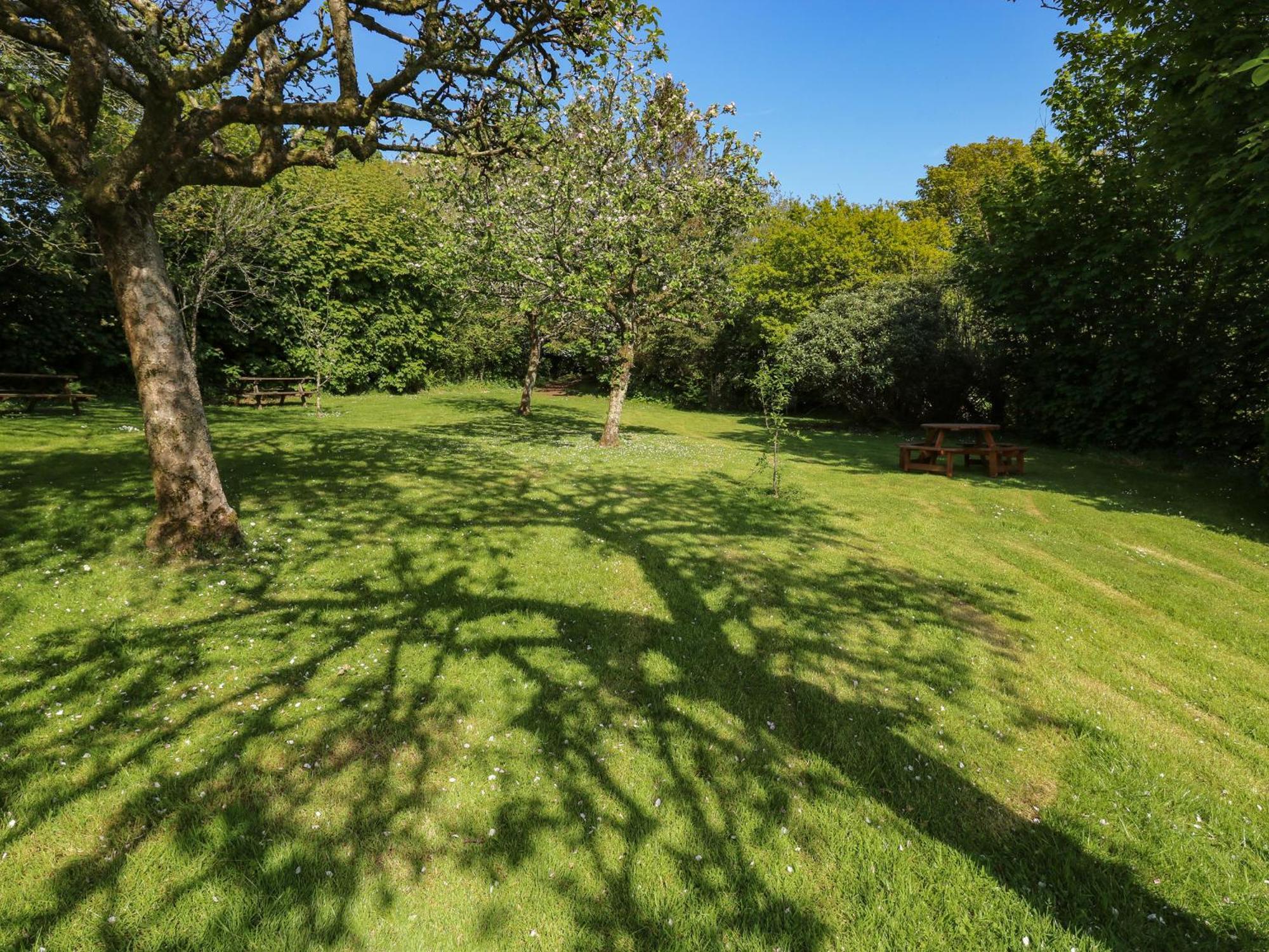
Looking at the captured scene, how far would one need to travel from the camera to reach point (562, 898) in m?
2.89

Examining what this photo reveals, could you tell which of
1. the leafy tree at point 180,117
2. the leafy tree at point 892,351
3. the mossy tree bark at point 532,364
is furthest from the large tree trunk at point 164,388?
the leafy tree at point 892,351

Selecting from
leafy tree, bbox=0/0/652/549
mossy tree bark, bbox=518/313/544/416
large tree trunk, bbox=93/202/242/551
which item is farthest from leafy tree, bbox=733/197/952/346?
large tree trunk, bbox=93/202/242/551

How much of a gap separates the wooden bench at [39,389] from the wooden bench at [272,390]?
5.05 m

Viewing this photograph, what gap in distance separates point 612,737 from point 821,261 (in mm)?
32813

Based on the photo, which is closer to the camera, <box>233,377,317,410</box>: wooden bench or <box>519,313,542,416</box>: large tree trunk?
<box>233,377,317,410</box>: wooden bench

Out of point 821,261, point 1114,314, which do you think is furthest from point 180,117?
point 821,261

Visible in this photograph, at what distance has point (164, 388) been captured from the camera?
21.9ft

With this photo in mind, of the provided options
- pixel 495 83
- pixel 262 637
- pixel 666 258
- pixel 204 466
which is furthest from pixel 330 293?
pixel 262 637

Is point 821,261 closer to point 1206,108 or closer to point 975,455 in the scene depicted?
point 975,455

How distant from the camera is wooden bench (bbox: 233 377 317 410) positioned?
22.2m

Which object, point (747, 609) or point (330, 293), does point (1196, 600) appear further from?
point (330, 293)

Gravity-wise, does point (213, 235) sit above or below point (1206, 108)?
below

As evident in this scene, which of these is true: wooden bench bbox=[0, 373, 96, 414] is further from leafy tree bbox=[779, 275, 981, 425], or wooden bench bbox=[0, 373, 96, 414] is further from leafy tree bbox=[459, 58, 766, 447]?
leafy tree bbox=[779, 275, 981, 425]

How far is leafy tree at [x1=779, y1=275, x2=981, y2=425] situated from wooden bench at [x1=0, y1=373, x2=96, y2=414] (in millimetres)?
23684
